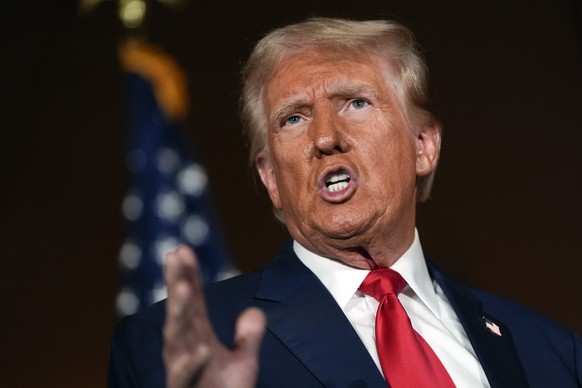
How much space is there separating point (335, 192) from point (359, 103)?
0.23 metres

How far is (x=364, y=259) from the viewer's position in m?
1.94

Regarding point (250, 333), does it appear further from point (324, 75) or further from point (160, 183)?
point (160, 183)

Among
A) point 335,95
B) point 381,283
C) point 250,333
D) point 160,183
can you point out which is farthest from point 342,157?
point 160,183

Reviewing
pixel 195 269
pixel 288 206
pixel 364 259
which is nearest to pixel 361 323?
pixel 364 259

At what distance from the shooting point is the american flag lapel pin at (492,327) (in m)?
1.95

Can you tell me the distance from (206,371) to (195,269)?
0.44ft

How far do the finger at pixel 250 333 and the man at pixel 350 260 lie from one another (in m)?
0.41

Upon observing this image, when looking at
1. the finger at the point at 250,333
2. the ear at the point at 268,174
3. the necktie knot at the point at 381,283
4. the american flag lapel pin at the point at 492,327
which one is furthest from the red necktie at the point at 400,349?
the finger at the point at 250,333

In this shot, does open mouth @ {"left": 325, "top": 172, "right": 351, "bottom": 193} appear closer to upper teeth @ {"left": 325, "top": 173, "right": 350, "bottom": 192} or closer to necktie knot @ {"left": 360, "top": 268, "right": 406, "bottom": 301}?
upper teeth @ {"left": 325, "top": 173, "right": 350, "bottom": 192}

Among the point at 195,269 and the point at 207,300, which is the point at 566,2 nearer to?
the point at 207,300

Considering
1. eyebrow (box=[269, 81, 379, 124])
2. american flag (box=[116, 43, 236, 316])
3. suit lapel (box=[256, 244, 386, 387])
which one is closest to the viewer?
suit lapel (box=[256, 244, 386, 387])

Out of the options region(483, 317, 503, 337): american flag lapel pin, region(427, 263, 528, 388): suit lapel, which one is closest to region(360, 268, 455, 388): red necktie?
region(427, 263, 528, 388): suit lapel

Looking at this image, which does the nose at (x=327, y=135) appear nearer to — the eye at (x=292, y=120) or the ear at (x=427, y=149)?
the eye at (x=292, y=120)

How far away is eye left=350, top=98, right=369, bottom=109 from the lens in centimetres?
196
